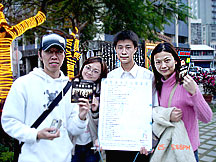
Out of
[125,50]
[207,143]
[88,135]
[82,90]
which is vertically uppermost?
[125,50]

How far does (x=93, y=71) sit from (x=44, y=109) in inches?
30.8

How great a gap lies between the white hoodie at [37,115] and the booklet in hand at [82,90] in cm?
18

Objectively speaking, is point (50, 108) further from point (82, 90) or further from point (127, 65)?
point (127, 65)

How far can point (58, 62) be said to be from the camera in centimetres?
175

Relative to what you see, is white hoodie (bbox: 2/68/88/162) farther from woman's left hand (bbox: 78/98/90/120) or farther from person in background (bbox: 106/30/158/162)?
person in background (bbox: 106/30/158/162)

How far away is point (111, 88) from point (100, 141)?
533 millimetres

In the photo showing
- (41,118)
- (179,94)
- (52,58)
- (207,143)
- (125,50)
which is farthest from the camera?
(207,143)

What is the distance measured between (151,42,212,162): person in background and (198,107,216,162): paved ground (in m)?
2.40

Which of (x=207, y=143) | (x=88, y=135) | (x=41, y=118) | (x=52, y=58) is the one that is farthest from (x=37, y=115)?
(x=207, y=143)

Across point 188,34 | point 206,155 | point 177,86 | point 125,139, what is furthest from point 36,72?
point 188,34

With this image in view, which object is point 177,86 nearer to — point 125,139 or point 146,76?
point 146,76

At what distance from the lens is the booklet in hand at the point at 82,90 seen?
1.66m

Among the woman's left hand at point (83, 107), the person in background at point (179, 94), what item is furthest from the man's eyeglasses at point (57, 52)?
the person in background at point (179, 94)

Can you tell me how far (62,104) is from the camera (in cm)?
177
